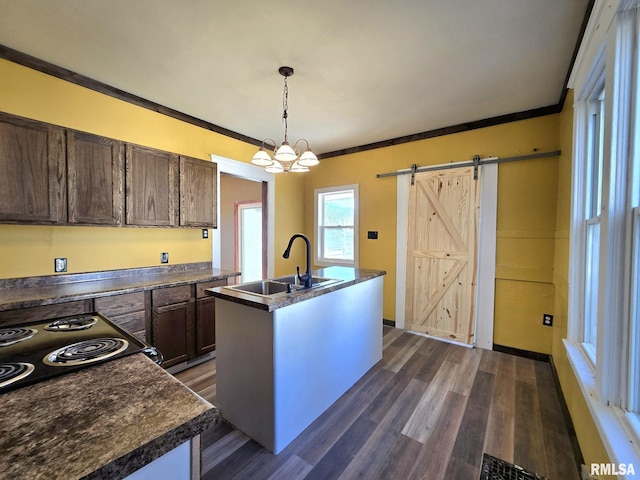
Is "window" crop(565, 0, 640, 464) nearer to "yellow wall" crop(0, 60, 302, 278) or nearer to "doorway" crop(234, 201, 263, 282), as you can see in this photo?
"yellow wall" crop(0, 60, 302, 278)

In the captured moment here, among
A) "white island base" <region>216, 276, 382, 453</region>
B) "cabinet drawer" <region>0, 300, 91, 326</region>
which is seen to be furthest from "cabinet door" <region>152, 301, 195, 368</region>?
"white island base" <region>216, 276, 382, 453</region>

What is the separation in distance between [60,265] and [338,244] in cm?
339

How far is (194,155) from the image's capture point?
324 cm

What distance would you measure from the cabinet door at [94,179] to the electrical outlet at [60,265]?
1.33ft

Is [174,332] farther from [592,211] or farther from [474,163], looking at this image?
[474,163]

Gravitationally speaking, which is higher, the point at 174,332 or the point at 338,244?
the point at 338,244

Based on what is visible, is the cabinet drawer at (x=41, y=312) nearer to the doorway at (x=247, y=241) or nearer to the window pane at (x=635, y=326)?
the window pane at (x=635, y=326)

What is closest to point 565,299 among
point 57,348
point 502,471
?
point 502,471

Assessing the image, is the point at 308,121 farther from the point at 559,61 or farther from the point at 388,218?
the point at 559,61

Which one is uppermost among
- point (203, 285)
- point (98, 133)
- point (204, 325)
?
point (98, 133)

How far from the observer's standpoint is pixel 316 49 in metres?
2.04

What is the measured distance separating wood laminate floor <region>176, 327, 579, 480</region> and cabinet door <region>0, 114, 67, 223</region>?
5.80 feet

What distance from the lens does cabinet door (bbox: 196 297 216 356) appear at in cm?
275

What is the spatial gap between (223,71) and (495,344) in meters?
3.95
